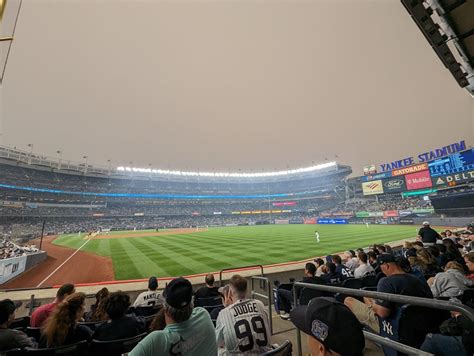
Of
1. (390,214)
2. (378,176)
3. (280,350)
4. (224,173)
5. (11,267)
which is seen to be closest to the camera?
(280,350)

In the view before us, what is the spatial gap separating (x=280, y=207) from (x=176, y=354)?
94167mm

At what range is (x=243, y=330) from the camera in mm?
2727

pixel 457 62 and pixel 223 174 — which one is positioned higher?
pixel 223 174

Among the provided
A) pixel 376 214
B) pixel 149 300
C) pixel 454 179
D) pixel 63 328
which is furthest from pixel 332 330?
pixel 376 214

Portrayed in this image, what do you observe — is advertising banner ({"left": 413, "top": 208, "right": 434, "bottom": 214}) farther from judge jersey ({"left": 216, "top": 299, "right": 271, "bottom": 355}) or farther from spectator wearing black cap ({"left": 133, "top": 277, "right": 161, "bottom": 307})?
judge jersey ({"left": 216, "top": 299, "right": 271, "bottom": 355})

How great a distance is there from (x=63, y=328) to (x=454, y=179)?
2249 inches

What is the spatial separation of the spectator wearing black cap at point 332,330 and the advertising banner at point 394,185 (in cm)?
6560

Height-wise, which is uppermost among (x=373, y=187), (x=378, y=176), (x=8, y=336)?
(x=378, y=176)

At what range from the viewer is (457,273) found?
14.0 ft

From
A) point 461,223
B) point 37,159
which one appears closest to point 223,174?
point 37,159

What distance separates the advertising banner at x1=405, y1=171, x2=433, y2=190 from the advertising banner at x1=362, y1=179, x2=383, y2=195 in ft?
22.7

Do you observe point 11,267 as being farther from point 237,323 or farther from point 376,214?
point 376,214

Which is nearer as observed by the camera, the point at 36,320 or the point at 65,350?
the point at 65,350

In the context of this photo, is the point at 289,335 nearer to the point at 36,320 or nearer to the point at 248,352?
the point at 248,352
